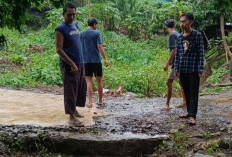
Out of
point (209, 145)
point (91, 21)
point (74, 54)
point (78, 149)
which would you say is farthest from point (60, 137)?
point (91, 21)

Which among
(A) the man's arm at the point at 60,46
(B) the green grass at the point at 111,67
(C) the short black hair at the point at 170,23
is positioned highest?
(C) the short black hair at the point at 170,23

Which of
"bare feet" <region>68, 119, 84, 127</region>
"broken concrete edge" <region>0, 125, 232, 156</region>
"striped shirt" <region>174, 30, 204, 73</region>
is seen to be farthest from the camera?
"striped shirt" <region>174, 30, 204, 73</region>

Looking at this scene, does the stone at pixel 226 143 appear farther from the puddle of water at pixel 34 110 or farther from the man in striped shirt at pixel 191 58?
the puddle of water at pixel 34 110

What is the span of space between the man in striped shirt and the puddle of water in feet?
5.33

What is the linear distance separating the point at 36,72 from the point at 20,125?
5.83m

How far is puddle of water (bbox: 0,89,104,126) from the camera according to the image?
5203 millimetres

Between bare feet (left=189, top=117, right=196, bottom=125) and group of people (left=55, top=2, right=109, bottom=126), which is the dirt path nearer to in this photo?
bare feet (left=189, top=117, right=196, bottom=125)

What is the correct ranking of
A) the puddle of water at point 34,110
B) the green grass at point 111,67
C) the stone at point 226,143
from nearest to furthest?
the stone at point 226,143
the puddle of water at point 34,110
the green grass at point 111,67

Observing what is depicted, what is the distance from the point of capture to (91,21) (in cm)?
634

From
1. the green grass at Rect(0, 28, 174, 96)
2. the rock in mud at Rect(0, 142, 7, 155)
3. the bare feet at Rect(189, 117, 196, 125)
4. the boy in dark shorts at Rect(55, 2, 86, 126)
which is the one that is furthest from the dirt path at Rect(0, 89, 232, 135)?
the green grass at Rect(0, 28, 174, 96)

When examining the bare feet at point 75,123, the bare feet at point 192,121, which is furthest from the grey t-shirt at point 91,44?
the bare feet at point 192,121

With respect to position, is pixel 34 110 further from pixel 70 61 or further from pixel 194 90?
pixel 194 90

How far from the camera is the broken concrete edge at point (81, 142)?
4.52 meters

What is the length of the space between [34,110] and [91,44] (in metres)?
1.64
